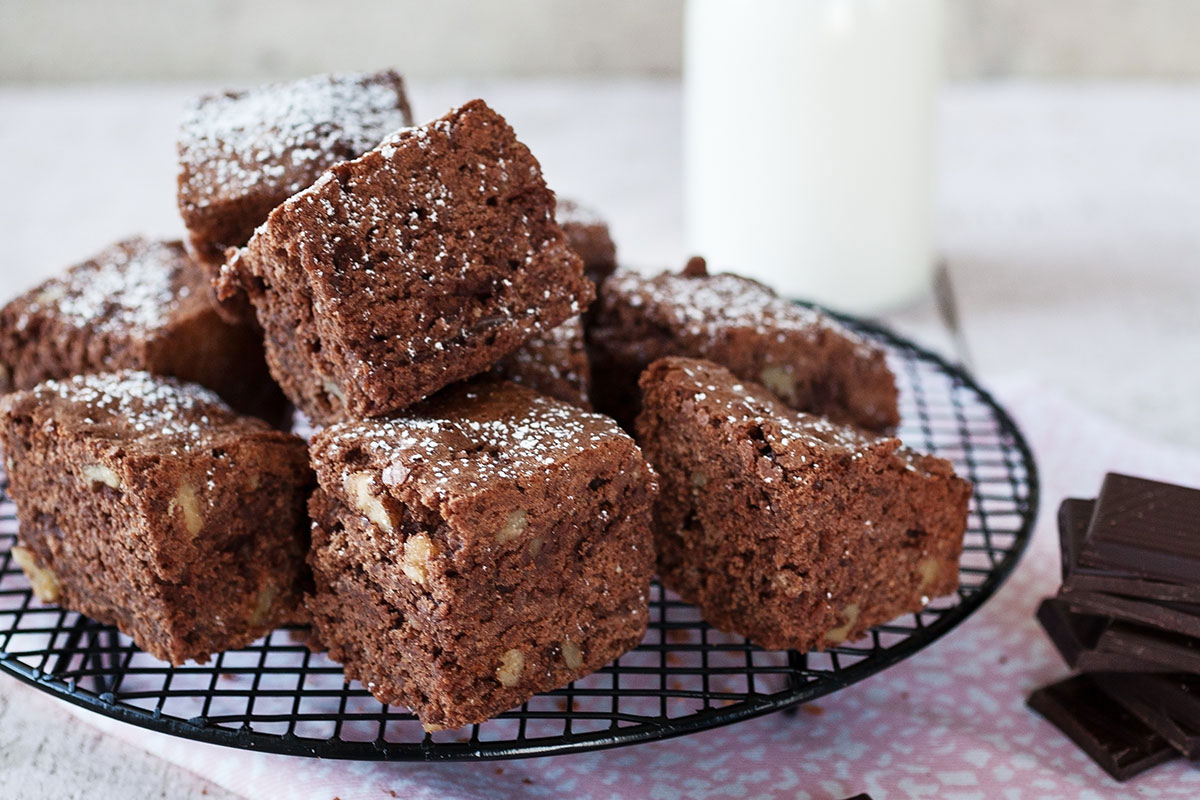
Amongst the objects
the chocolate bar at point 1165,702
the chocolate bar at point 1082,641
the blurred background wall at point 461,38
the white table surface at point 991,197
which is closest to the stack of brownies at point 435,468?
the chocolate bar at point 1082,641

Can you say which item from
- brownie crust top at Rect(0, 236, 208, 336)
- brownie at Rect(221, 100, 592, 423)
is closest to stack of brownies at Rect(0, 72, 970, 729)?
brownie at Rect(221, 100, 592, 423)

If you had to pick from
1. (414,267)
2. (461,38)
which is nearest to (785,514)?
(414,267)

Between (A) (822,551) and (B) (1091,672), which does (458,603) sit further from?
(B) (1091,672)

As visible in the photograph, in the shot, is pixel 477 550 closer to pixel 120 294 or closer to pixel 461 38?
pixel 120 294

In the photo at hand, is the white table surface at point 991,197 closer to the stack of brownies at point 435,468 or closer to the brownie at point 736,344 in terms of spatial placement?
the brownie at point 736,344

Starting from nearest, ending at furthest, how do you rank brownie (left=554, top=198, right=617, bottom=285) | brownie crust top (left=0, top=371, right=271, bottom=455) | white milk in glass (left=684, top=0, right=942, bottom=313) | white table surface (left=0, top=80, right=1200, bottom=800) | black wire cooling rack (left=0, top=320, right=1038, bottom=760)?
black wire cooling rack (left=0, top=320, right=1038, bottom=760)
brownie crust top (left=0, top=371, right=271, bottom=455)
brownie (left=554, top=198, right=617, bottom=285)
white milk in glass (left=684, top=0, right=942, bottom=313)
white table surface (left=0, top=80, right=1200, bottom=800)

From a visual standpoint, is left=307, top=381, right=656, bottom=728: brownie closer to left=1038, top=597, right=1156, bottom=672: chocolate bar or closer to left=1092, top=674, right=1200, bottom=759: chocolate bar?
left=1038, top=597, right=1156, bottom=672: chocolate bar
